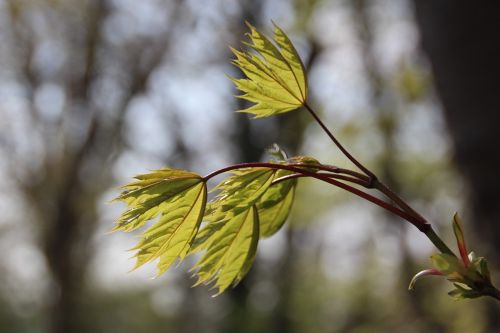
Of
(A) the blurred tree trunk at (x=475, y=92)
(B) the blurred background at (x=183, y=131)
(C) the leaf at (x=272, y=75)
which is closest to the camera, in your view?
(C) the leaf at (x=272, y=75)

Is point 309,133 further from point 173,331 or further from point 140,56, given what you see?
point 173,331

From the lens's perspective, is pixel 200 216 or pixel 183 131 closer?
pixel 200 216

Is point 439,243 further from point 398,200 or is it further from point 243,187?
point 243,187

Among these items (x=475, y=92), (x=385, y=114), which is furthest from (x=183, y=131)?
(x=475, y=92)

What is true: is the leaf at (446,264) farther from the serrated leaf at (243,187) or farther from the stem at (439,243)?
the serrated leaf at (243,187)

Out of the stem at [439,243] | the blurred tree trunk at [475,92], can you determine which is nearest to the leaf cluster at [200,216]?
the stem at [439,243]

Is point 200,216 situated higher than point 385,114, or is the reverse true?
point 385,114

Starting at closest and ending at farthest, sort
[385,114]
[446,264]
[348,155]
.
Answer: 1. [446,264]
2. [348,155]
3. [385,114]

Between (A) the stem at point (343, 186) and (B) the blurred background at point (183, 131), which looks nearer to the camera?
(A) the stem at point (343, 186)
